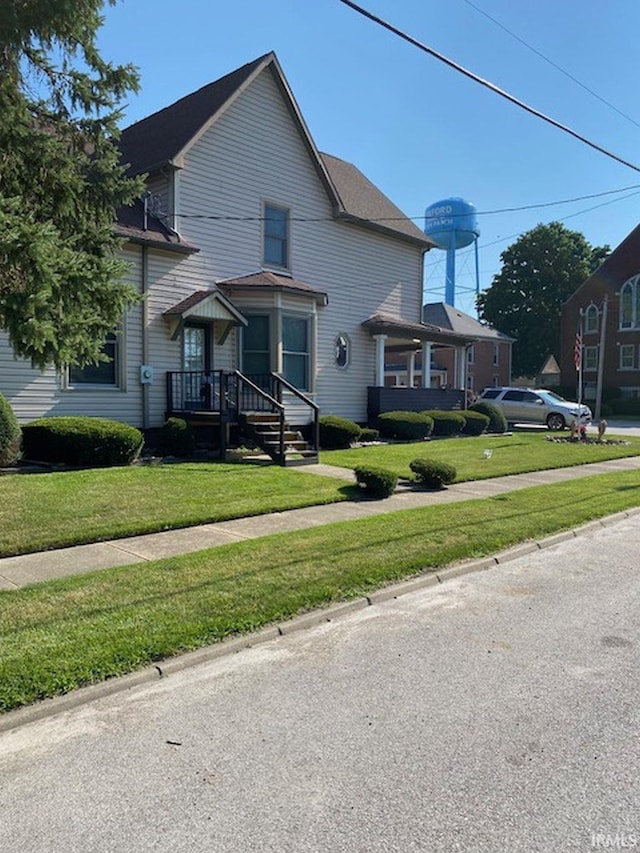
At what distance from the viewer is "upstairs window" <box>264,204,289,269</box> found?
1783 cm

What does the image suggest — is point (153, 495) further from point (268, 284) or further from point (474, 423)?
point (474, 423)

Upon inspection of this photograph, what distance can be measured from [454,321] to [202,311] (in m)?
37.4

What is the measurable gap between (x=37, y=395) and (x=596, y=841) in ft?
42.6

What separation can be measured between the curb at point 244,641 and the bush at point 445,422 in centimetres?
1306

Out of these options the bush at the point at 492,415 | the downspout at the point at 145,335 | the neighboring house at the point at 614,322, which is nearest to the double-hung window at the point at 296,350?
the downspout at the point at 145,335

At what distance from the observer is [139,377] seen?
14906mm

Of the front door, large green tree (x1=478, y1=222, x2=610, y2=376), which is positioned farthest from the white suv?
large green tree (x1=478, y1=222, x2=610, y2=376)

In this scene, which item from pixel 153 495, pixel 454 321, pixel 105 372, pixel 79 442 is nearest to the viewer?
pixel 153 495

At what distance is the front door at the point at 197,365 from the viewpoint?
15719 mm

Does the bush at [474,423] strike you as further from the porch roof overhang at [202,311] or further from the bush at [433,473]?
the bush at [433,473]

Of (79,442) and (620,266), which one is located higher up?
(620,266)

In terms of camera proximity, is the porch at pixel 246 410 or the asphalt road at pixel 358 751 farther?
the porch at pixel 246 410

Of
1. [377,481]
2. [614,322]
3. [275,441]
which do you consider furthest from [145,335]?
[614,322]

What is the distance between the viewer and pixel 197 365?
16.3 metres
